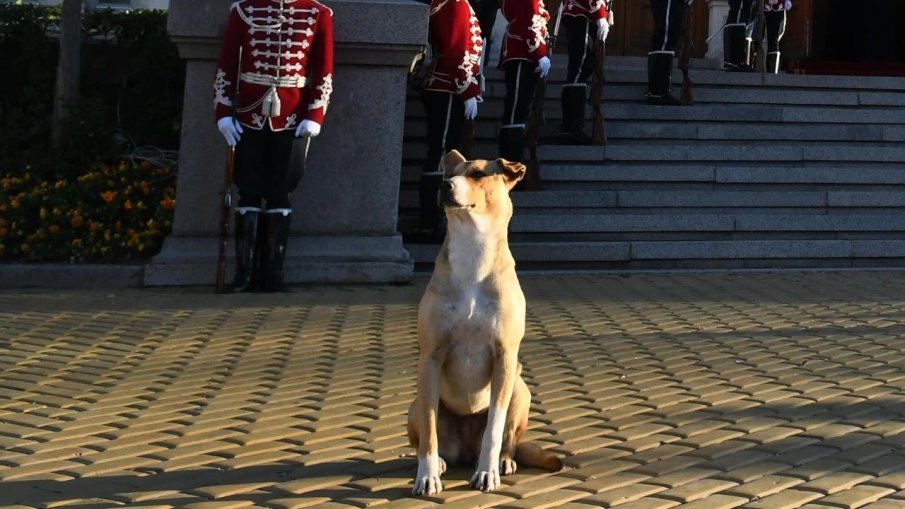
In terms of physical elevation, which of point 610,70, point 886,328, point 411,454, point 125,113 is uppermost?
point 610,70

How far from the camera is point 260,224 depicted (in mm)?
9344

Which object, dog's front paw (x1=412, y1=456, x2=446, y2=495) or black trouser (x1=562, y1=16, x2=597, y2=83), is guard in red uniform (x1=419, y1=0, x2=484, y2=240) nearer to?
black trouser (x1=562, y1=16, x2=597, y2=83)

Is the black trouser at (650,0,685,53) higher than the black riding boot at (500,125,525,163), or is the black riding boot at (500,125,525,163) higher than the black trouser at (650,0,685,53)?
the black trouser at (650,0,685,53)

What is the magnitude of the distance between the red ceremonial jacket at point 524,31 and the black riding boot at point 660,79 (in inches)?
74.0

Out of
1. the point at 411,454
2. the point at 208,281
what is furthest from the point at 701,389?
the point at 208,281

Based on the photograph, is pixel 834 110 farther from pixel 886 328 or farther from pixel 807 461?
pixel 807 461

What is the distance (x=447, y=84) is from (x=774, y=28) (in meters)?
7.13

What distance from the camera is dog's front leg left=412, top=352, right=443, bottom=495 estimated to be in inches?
184

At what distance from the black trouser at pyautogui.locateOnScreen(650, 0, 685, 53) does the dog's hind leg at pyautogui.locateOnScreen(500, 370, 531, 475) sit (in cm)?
800

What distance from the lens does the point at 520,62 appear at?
433 inches

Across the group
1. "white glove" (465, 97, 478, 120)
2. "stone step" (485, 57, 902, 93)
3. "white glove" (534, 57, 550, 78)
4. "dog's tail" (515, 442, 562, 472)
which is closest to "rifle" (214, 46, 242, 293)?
"white glove" (465, 97, 478, 120)

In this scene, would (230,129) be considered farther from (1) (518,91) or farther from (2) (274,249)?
(1) (518,91)

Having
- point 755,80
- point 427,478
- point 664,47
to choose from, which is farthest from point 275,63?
point 755,80

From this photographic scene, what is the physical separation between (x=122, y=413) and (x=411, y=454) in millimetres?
1426
